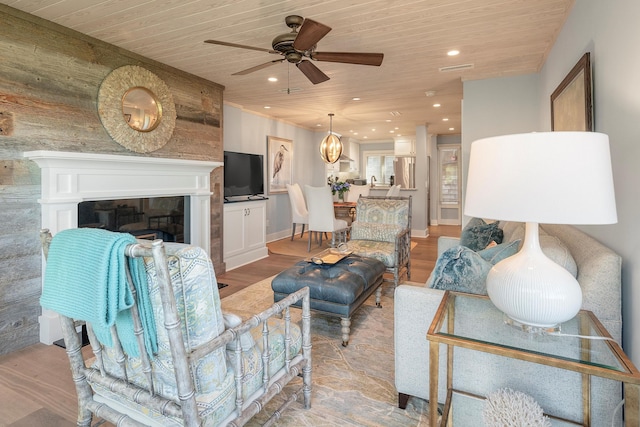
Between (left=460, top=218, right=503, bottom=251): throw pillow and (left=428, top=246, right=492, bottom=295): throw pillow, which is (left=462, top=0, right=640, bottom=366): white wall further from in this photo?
(left=460, top=218, right=503, bottom=251): throw pillow

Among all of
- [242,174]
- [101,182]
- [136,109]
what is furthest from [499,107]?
[101,182]

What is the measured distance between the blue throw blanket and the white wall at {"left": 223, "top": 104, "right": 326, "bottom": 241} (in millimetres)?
4457

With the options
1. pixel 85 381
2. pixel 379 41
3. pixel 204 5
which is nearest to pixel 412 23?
pixel 379 41

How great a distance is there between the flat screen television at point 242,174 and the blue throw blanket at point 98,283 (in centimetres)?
392

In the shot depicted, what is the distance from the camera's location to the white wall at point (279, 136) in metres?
5.52

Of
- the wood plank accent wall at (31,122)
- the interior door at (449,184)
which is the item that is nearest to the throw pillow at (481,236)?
the wood plank accent wall at (31,122)

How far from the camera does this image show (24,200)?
247 centimetres

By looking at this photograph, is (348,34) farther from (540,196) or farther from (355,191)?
(355,191)

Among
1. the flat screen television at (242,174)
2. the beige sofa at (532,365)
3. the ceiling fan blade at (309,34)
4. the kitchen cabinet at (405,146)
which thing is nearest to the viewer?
the beige sofa at (532,365)

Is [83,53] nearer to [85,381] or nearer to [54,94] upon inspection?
[54,94]

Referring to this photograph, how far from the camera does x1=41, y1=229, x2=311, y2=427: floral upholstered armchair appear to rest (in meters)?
1.00

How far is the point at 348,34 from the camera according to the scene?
2805 millimetres

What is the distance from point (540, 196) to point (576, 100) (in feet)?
5.11

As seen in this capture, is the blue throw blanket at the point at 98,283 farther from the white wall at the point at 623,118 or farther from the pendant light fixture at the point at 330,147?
the pendant light fixture at the point at 330,147
